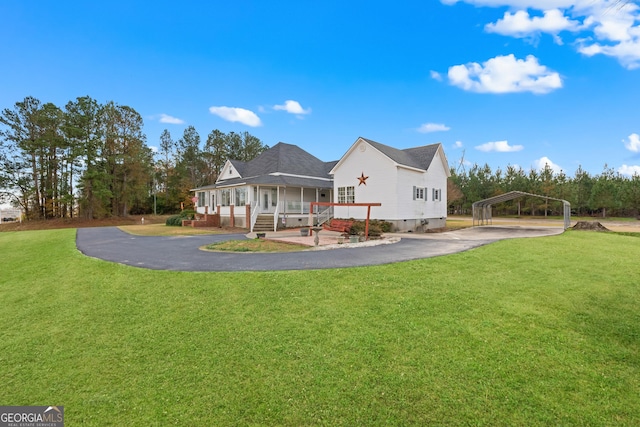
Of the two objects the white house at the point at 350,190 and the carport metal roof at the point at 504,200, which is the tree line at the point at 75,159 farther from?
the carport metal roof at the point at 504,200

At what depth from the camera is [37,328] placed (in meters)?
5.38

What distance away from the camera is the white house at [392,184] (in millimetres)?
21266

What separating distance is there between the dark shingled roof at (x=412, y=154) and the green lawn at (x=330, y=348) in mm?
15583

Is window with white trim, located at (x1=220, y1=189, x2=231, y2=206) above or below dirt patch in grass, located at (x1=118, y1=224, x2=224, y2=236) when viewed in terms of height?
above

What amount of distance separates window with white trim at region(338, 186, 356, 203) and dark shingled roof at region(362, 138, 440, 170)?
376 centimetres

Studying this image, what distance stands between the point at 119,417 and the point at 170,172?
53.7 m

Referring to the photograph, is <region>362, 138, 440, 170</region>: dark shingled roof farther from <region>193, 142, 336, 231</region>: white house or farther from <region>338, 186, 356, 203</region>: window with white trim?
<region>193, 142, 336, 231</region>: white house

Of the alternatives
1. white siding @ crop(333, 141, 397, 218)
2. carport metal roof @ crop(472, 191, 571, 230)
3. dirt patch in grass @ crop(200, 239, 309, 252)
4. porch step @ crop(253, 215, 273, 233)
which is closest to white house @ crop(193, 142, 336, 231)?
porch step @ crop(253, 215, 273, 233)

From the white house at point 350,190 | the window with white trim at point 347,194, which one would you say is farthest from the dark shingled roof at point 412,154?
the window with white trim at point 347,194

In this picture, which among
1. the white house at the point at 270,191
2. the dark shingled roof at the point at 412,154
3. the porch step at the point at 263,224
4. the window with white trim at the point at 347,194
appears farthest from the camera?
the white house at the point at 270,191

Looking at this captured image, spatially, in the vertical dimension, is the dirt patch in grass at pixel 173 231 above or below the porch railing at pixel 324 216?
below

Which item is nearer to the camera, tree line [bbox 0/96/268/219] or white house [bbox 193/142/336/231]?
white house [bbox 193/142/336/231]

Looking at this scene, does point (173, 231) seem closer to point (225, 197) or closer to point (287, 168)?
point (225, 197)

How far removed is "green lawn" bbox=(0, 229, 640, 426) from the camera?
10.9 ft
